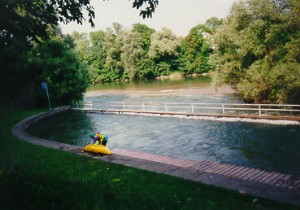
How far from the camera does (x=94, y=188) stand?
606 centimetres

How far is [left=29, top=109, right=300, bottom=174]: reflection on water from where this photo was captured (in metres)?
14.2

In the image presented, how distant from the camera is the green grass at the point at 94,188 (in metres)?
5.03

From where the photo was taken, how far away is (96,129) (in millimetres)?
24578

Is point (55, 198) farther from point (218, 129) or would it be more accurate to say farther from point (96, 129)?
point (96, 129)

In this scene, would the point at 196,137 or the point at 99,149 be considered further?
the point at 196,137

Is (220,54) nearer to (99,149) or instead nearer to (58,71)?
(58,71)

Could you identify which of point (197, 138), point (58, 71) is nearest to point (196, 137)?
point (197, 138)

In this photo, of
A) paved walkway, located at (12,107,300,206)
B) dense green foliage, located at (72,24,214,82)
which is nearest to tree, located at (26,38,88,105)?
paved walkway, located at (12,107,300,206)

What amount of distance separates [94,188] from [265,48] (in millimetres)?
28229

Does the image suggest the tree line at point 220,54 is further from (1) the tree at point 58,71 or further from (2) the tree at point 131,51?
(2) the tree at point 131,51

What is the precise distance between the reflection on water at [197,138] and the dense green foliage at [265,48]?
9046 millimetres

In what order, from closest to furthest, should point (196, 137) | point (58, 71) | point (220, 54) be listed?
1. point (196, 137)
2. point (220, 54)
3. point (58, 71)

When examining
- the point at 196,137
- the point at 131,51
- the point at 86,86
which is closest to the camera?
the point at 196,137

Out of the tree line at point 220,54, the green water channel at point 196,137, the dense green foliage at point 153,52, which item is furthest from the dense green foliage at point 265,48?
the dense green foliage at point 153,52
